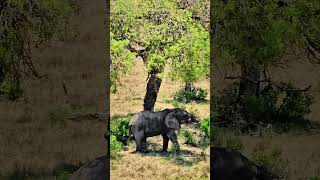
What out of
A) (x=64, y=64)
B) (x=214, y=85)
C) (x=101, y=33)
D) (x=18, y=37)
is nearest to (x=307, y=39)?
(x=214, y=85)

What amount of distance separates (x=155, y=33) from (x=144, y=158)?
3.22 feet

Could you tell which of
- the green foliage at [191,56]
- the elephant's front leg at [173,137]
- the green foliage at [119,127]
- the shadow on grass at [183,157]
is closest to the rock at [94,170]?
the green foliage at [119,127]

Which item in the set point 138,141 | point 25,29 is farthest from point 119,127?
point 25,29

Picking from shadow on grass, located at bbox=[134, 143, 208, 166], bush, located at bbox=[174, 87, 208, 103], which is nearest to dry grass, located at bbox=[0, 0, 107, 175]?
shadow on grass, located at bbox=[134, 143, 208, 166]

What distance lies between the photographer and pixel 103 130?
154 inches

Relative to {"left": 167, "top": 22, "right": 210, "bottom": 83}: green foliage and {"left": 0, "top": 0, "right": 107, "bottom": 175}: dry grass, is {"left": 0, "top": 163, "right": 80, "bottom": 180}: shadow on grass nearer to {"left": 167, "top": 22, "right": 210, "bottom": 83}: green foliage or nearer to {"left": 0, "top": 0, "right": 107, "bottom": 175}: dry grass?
{"left": 0, "top": 0, "right": 107, "bottom": 175}: dry grass

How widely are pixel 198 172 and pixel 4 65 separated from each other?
1.73m

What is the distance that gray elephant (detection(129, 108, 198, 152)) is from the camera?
3977 millimetres

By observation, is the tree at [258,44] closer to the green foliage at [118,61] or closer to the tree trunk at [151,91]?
the tree trunk at [151,91]

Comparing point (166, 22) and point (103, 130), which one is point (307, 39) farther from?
point (103, 130)

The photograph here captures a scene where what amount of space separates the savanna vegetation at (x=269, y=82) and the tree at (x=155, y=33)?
272mm

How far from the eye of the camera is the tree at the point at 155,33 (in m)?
4.00

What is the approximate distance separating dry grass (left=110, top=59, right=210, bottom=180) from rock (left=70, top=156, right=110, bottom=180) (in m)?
0.06

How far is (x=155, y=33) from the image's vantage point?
403 centimetres
